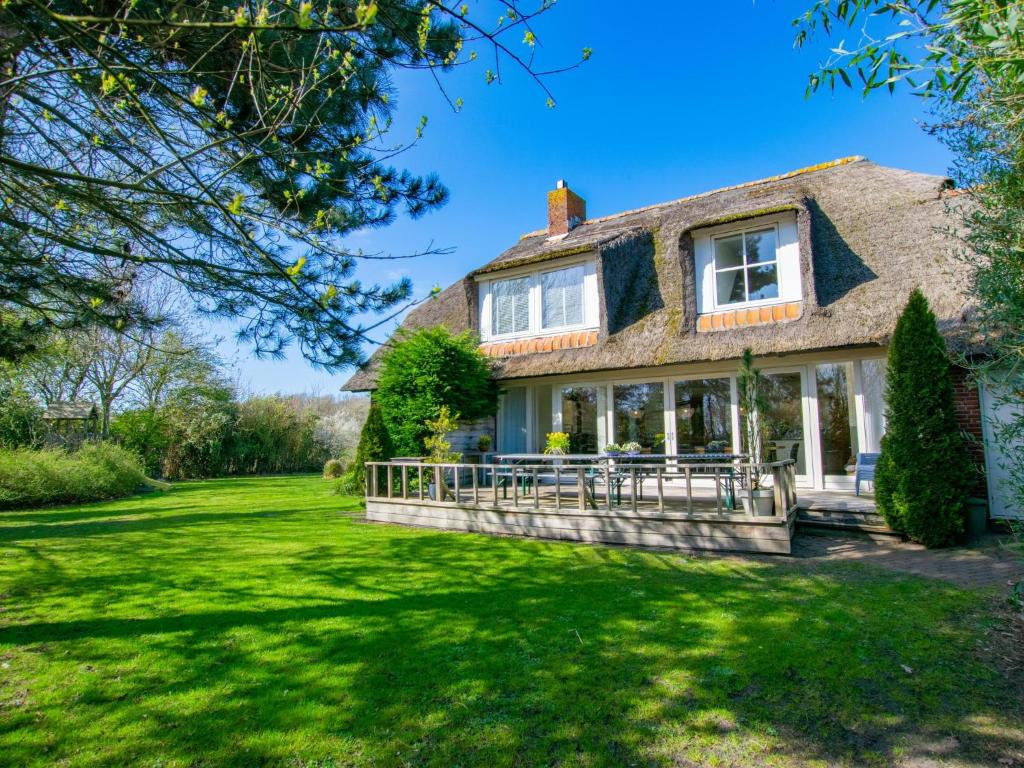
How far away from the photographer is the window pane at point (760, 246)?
1070 cm

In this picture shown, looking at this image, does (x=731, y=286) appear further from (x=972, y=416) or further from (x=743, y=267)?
(x=972, y=416)

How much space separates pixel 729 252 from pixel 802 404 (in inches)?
138

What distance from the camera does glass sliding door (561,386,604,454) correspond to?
1248cm

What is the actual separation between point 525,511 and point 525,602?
3.25 m

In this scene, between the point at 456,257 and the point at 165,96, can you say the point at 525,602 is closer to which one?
the point at 456,257

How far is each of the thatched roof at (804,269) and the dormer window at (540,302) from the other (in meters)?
0.42

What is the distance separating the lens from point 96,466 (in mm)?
14867

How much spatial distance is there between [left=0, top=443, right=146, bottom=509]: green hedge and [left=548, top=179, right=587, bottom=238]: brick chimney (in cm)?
1471

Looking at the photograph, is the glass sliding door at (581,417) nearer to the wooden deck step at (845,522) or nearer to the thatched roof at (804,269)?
the thatched roof at (804,269)

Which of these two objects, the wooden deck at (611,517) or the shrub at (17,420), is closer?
the wooden deck at (611,517)

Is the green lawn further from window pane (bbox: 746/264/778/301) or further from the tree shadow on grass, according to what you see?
window pane (bbox: 746/264/778/301)

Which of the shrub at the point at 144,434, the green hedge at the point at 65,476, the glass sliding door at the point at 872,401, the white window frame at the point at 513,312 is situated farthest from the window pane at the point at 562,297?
the shrub at the point at 144,434

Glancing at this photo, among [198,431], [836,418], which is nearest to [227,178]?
[836,418]

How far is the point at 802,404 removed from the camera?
400 inches
